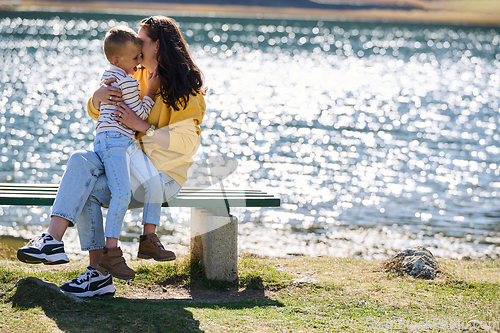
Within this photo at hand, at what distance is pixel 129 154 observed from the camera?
3.97 metres

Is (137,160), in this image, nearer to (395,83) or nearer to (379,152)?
(379,152)

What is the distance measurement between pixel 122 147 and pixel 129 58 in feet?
2.16

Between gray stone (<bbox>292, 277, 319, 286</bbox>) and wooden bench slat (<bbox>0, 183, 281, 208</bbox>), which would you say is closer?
wooden bench slat (<bbox>0, 183, 281, 208</bbox>)

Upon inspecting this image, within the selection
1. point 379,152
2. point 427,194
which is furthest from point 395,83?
point 427,194

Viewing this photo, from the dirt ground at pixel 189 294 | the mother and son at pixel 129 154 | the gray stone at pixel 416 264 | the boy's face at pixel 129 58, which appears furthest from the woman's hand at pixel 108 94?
the gray stone at pixel 416 264

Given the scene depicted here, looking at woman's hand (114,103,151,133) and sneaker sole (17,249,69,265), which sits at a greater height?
woman's hand (114,103,151,133)

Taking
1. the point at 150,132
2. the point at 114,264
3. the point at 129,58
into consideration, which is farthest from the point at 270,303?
the point at 129,58

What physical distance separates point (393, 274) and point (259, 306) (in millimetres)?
1484

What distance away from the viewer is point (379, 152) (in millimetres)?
15039

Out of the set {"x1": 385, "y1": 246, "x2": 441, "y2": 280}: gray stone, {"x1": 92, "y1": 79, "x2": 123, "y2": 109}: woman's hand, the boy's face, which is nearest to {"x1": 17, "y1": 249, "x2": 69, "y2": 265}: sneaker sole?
{"x1": 92, "y1": 79, "x2": 123, "y2": 109}: woman's hand

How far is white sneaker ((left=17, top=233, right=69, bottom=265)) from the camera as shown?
355 cm

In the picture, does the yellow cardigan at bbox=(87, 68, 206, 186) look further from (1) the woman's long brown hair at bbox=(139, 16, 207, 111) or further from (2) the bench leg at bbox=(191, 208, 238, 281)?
(2) the bench leg at bbox=(191, 208, 238, 281)

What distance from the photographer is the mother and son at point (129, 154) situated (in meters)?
3.73

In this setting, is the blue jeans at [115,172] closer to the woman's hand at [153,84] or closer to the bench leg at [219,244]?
the woman's hand at [153,84]
